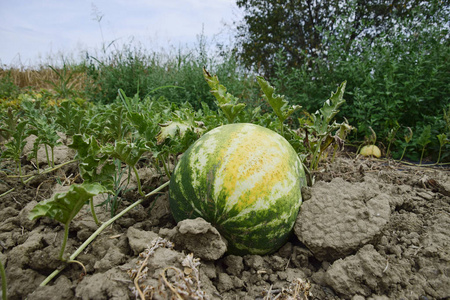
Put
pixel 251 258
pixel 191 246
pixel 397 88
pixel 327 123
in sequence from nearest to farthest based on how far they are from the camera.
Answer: pixel 191 246
pixel 251 258
pixel 327 123
pixel 397 88

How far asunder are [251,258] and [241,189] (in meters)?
Result: 0.39

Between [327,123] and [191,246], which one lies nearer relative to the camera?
[191,246]

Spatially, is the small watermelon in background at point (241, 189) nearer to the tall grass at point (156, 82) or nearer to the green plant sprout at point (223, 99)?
the green plant sprout at point (223, 99)

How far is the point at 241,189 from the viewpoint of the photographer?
155 centimetres

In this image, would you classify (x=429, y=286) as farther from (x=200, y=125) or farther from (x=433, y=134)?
(x=433, y=134)

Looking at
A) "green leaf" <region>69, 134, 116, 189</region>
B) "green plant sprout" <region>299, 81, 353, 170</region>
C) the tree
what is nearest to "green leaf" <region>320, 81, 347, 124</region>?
"green plant sprout" <region>299, 81, 353, 170</region>

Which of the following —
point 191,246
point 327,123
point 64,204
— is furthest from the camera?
point 327,123

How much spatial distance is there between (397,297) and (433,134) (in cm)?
385

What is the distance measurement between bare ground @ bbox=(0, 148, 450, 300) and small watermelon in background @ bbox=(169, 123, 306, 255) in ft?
0.31

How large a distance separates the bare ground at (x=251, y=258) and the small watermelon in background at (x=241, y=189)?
3.8 inches

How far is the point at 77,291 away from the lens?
1249mm

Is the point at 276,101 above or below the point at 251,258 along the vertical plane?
above

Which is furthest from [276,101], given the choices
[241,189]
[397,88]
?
[397,88]

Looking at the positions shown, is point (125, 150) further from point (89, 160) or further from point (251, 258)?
point (251, 258)
